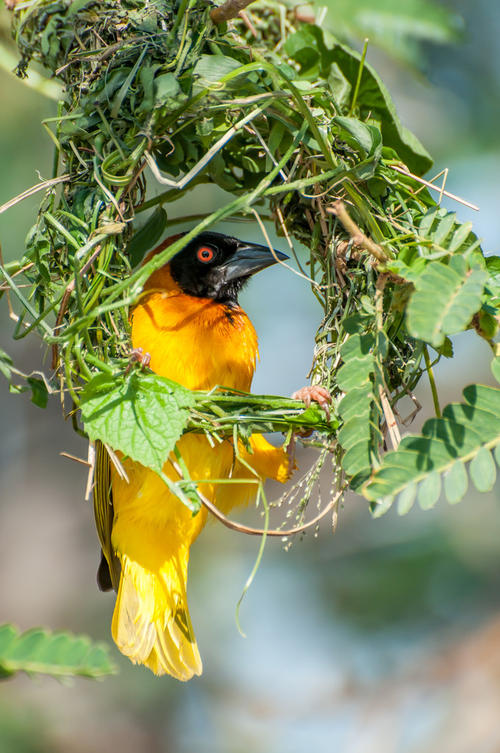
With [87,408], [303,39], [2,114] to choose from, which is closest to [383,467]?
[87,408]

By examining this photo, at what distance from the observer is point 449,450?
170 centimetres

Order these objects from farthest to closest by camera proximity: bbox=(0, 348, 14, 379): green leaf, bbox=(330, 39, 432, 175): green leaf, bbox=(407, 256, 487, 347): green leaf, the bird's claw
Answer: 1. bbox=(330, 39, 432, 175): green leaf
2. the bird's claw
3. bbox=(0, 348, 14, 379): green leaf
4. bbox=(407, 256, 487, 347): green leaf

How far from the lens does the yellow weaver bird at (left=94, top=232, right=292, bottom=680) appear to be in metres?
2.60

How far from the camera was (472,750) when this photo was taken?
451 cm

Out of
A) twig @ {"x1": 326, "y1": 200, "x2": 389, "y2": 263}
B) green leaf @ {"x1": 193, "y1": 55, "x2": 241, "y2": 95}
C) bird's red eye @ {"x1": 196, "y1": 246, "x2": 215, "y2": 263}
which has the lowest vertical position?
bird's red eye @ {"x1": 196, "y1": 246, "x2": 215, "y2": 263}

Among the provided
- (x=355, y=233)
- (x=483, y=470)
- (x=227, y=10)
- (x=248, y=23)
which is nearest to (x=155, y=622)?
(x=483, y=470)

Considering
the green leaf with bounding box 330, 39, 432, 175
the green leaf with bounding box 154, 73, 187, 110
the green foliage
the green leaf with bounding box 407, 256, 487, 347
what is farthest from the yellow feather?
the green leaf with bounding box 407, 256, 487, 347

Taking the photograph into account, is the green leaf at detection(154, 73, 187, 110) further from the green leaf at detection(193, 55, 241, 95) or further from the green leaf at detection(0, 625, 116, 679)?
the green leaf at detection(0, 625, 116, 679)

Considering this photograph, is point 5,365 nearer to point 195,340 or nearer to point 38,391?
point 38,391

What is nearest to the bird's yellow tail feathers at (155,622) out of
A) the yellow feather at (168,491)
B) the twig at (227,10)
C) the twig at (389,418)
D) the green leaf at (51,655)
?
the yellow feather at (168,491)

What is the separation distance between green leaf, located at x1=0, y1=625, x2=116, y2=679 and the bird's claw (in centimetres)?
92

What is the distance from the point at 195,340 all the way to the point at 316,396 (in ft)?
1.99

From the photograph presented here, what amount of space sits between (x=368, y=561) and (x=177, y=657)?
319 cm

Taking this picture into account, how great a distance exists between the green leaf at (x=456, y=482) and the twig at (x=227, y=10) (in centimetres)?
133
